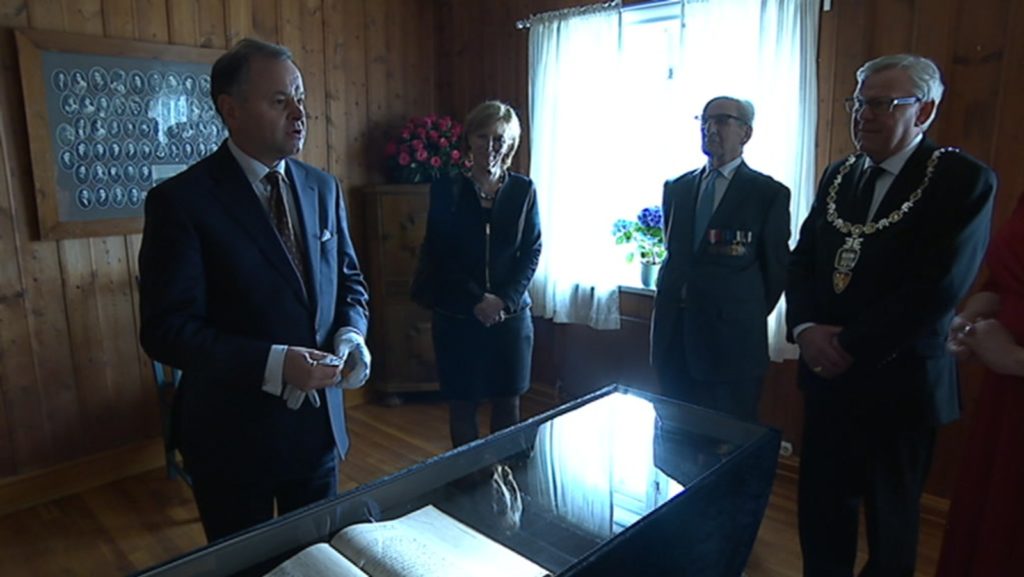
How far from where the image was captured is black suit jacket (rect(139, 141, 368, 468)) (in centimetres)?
134

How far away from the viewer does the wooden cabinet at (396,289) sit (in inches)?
153

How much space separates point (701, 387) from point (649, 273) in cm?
109

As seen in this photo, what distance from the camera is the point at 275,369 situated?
1356 mm

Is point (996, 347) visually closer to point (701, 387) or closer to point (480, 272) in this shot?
point (701, 387)

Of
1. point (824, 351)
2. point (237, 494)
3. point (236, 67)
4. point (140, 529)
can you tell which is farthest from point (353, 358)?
point (140, 529)

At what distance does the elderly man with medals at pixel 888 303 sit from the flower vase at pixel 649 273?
4.72 feet

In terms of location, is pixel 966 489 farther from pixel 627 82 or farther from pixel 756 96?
pixel 627 82

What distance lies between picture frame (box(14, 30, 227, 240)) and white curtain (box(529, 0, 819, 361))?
1.76 metres

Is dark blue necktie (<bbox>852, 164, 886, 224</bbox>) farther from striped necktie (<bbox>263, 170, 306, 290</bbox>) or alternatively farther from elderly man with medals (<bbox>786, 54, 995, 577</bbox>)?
striped necktie (<bbox>263, 170, 306, 290</bbox>)

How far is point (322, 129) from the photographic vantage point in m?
3.81

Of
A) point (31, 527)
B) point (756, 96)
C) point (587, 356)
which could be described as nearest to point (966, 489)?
point (756, 96)

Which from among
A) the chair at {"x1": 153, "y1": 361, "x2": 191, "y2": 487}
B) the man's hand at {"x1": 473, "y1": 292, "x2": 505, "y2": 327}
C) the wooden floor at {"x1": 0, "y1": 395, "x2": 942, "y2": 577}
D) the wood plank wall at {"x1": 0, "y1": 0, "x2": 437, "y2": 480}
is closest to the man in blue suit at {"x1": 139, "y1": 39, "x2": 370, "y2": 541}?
the man's hand at {"x1": 473, "y1": 292, "x2": 505, "y2": 327}

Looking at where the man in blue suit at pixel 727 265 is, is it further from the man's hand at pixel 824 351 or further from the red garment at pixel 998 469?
the red garment at pixel 998 469

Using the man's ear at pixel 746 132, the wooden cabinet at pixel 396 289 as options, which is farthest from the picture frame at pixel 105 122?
the man's ear at pixel 746 132
